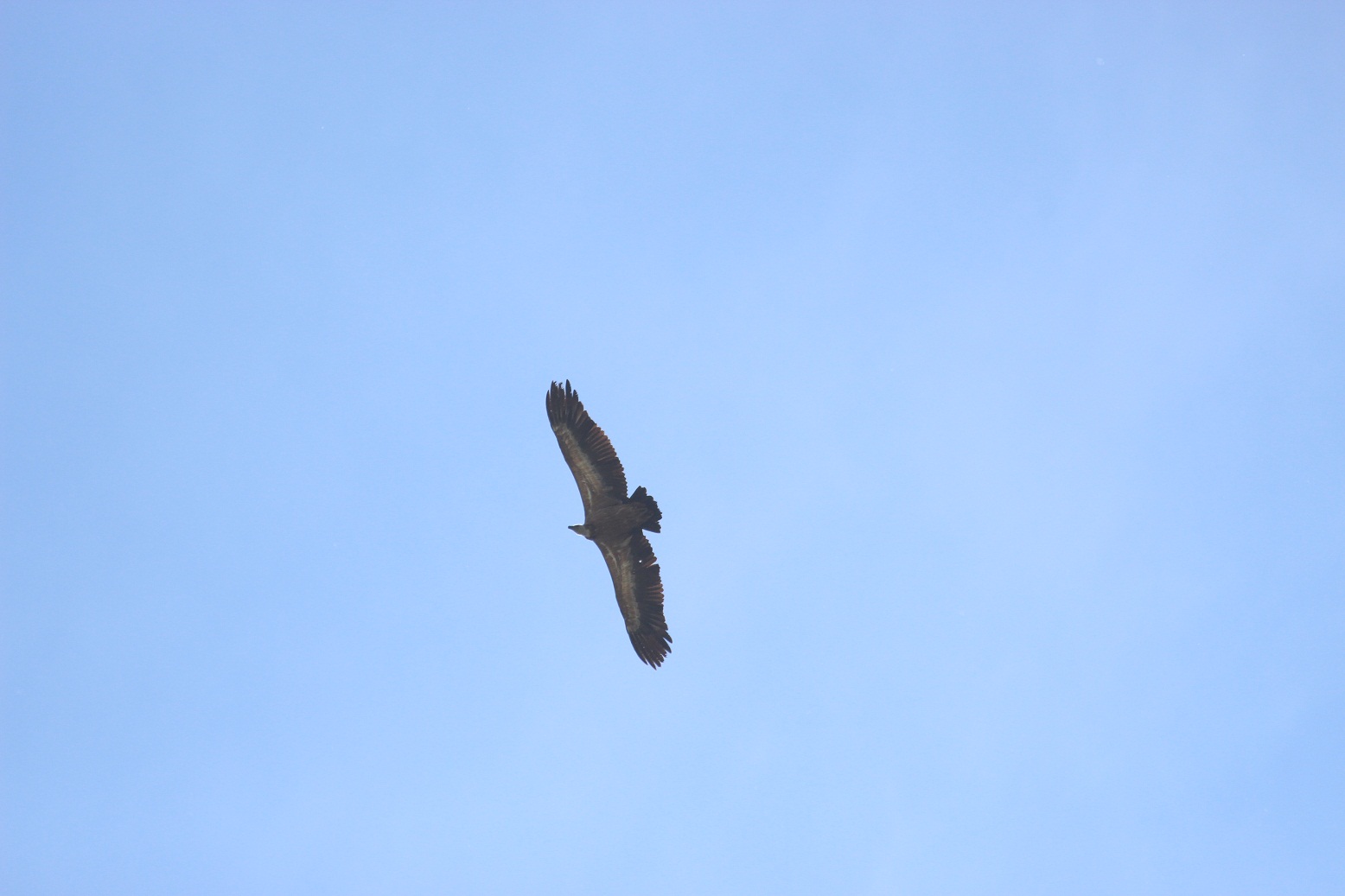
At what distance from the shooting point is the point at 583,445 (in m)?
23.8

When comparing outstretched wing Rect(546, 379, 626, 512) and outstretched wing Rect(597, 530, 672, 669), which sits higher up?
outstretched wing Rect(546, 379, 626, 512)

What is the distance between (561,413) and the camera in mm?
23828

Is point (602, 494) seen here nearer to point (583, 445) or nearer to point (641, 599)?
point (583, 445)

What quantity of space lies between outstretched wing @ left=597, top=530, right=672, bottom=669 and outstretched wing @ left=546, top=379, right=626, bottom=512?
6.14 ft

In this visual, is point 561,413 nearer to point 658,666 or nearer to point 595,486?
point 595,486

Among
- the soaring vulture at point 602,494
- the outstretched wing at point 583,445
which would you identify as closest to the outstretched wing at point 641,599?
the soaring vulture at point 602,494

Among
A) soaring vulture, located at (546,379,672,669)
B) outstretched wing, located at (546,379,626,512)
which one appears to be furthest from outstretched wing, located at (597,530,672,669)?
outstretched wing, located at (546,379,626,512)

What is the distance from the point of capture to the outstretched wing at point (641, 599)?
82.1ft

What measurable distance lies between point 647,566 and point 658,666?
255 cm

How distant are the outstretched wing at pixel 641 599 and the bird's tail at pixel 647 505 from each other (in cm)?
113

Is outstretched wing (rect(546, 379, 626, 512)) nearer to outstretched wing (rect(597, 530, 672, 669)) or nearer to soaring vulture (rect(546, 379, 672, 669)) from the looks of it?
soaring vulture (rect(546, 379, 672, 669))

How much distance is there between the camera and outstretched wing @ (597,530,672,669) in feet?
82.1

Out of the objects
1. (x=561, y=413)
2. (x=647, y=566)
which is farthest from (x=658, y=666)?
(x=561, y=413)

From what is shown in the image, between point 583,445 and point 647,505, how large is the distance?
201cm
